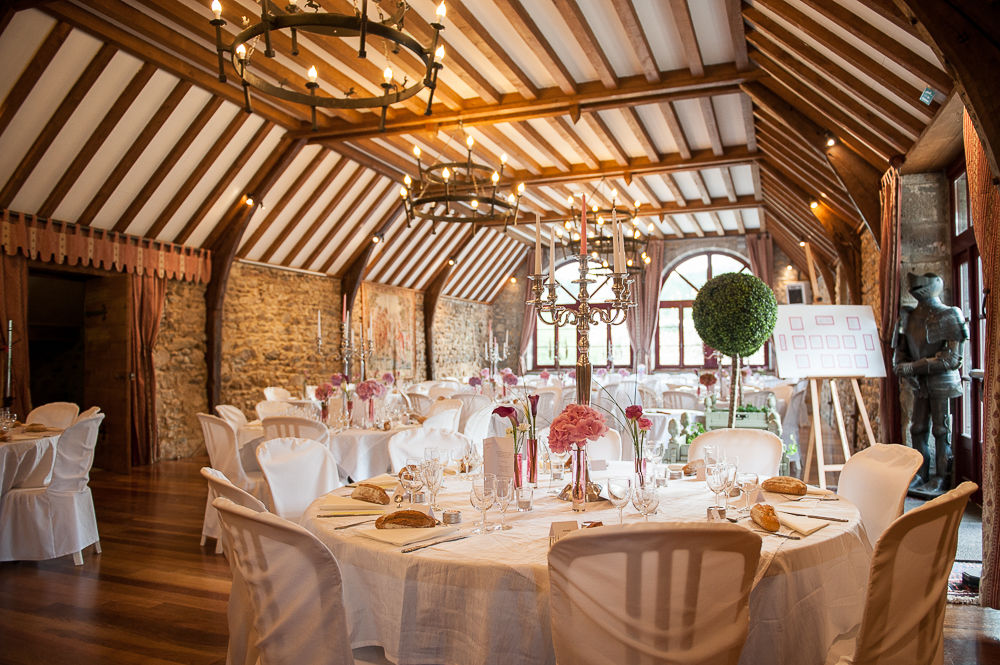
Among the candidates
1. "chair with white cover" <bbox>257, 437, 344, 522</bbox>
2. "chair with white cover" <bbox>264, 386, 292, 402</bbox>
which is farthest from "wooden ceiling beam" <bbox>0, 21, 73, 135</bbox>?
"chair with white cover" <bbox>257, 437, 344, 522</bbox>

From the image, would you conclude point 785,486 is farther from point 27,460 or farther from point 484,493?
point 27,460

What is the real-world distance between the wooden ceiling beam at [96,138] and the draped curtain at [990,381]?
23.6ft

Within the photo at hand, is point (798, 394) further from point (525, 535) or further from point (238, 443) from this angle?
point (525, 535)

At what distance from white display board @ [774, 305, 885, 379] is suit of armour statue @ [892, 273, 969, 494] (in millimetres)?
563

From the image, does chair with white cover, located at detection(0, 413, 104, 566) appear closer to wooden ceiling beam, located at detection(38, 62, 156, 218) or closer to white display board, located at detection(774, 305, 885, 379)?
wooden ceiling beam, located at detection(38, 62, 156, 218)

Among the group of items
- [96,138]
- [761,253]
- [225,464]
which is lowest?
[225,464]

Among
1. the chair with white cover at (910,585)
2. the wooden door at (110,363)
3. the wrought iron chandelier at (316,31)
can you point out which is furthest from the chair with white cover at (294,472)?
the wooden door at (110,363)

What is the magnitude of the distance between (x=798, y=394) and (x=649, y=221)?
6.16 m

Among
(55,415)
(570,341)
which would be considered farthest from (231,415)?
(570,341)

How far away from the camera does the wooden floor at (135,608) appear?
313 centimetres

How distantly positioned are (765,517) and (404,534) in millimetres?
1127

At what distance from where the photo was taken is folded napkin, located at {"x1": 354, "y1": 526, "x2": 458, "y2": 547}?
2.04 meters

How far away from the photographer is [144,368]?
865cm

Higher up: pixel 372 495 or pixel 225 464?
pixel 372 495
